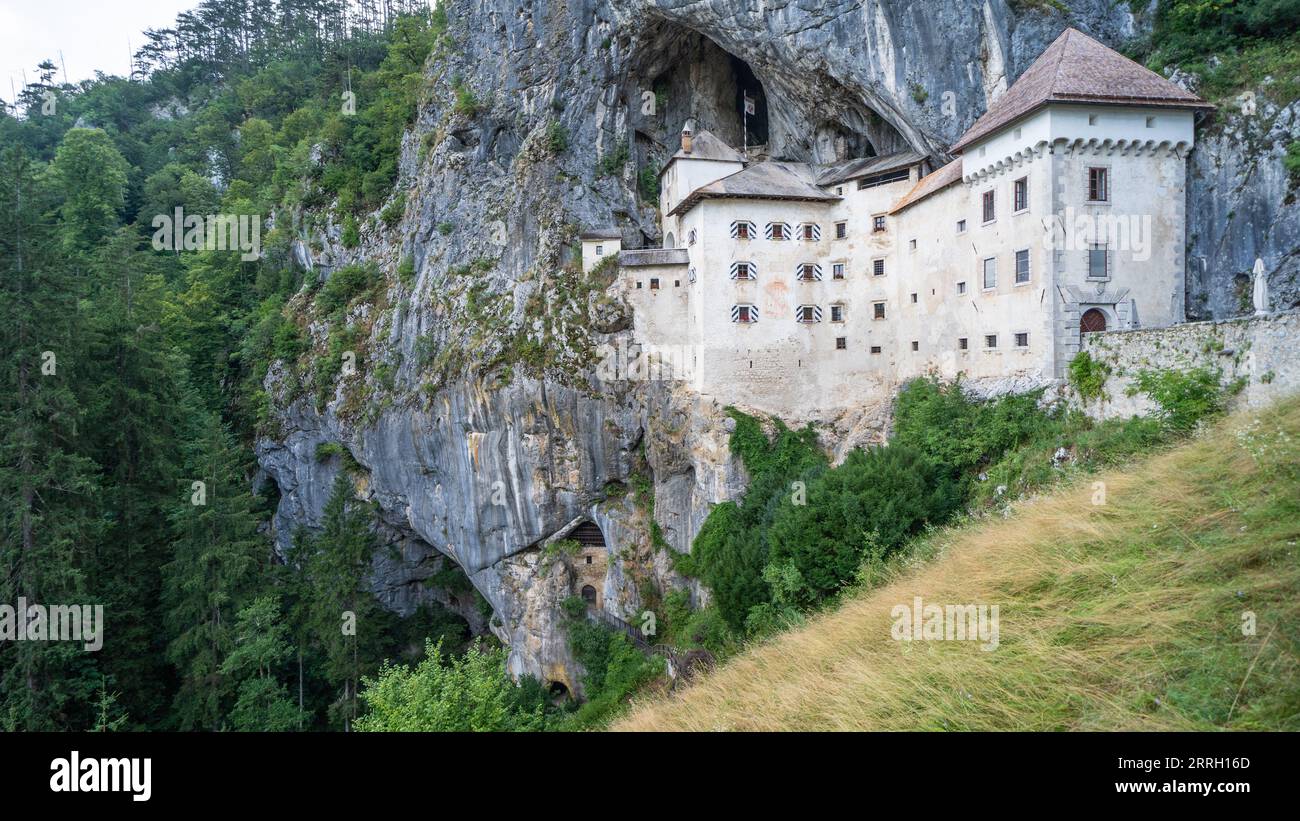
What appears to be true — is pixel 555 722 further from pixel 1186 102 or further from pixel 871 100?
pixel 1186 102

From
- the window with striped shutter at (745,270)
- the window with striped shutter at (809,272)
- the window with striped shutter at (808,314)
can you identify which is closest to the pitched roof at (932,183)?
the window with striped shutter at (809,272)

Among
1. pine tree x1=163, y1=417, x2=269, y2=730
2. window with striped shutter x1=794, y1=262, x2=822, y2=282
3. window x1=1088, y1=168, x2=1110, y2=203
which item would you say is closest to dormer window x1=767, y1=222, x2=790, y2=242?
window with striped shutter x1=794, y1=262, x2=822, y2=282

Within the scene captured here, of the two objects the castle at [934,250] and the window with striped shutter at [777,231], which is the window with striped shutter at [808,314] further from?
the window with striped shutter at [777,231]

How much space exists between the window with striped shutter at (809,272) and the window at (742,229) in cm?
253

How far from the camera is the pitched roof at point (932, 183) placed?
22469mm

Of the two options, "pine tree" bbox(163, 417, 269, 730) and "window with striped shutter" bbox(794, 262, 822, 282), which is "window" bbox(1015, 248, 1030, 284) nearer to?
"window with striped shutter" bbox(794, 262, 822, 282)

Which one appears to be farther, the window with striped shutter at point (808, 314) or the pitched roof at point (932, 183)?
the window with striped shutter at point (808, 314)

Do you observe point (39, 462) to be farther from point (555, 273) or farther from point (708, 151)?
point (708, 151)

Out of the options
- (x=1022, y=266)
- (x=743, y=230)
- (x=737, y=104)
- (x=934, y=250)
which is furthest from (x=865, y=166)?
(x=737, y=104)

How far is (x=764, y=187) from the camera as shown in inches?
1072

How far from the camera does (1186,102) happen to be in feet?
60.9

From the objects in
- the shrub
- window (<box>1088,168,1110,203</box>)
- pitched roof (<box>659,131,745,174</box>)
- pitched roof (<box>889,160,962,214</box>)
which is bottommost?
the shrub

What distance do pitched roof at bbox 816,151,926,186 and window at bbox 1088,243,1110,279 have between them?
8.29 m

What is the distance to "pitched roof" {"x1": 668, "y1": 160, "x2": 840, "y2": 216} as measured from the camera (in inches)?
1049
